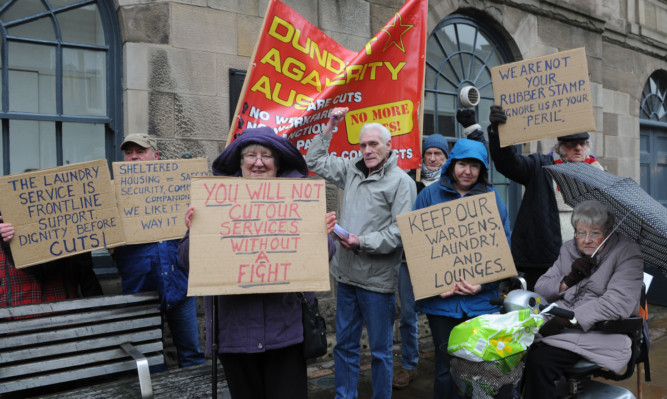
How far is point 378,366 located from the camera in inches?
135

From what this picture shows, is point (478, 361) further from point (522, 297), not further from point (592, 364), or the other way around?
point (592, 364)

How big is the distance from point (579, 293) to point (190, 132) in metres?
3.25

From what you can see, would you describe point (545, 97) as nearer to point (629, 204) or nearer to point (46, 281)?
point (629, 204)

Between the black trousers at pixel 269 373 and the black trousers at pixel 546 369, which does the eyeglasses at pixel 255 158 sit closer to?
the black trousers at pixel 269 373

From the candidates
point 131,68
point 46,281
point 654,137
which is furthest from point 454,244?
point 654,137

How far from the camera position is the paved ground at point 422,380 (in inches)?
164

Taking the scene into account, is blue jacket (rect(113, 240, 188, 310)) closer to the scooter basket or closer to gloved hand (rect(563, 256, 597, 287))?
the scooter basket

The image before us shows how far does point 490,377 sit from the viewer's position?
2461 mm

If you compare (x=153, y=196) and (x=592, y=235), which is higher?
(x=153, y=196)

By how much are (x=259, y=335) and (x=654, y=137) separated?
394 inches

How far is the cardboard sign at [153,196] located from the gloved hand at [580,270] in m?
2.32

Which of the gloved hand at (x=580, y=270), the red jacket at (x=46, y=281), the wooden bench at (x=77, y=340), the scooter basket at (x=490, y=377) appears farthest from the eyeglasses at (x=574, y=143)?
the red jacket at (x=46, y=281)

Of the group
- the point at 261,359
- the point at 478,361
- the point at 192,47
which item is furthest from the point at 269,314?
the point at 192,47

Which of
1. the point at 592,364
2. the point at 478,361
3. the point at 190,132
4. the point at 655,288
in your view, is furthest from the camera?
the point at 655,288
